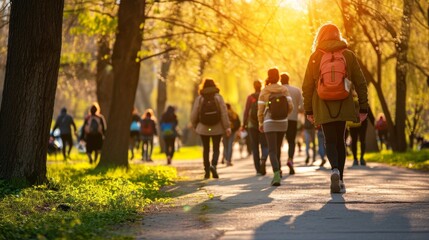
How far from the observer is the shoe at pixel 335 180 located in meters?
10.9

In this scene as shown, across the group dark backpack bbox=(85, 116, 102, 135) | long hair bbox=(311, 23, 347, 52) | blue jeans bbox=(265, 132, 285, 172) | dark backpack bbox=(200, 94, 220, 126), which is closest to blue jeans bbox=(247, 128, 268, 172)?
dark backpack bbox=(200, 94, 220, 126)

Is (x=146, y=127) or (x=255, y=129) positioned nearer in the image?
(x=255, y=129)

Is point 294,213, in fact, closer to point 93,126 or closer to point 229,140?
point 93,126

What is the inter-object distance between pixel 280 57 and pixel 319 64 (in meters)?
8.73

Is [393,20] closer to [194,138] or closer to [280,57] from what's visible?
[280,57]

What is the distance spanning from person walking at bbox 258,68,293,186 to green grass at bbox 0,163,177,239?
2125 millimetres

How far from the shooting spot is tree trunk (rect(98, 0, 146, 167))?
19.4 metres

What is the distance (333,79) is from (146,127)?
62.9 ft

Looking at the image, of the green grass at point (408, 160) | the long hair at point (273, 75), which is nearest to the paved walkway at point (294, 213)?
the long hair at point (273, 75)

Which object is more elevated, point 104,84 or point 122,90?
point 104,84

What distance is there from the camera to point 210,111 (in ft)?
53.5

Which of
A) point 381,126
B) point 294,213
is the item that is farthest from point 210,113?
point 381,126

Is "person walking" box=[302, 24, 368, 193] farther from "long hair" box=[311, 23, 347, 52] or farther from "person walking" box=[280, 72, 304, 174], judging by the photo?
"person walking" box=[280, 72, 304, 174]

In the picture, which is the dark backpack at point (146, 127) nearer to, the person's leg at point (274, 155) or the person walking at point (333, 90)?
the person's leg at point (274, 155)
